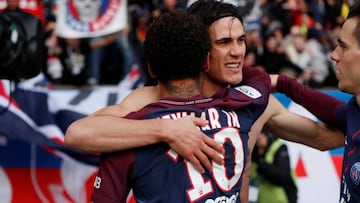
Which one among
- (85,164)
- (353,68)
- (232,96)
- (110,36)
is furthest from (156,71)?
→ (110,36)

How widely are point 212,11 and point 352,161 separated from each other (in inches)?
40.8

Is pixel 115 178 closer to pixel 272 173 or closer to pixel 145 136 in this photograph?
pixel 145 136

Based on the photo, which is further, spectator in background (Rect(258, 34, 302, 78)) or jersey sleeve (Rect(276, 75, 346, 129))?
spectator in background (Rect(258, 34, 302, 78))

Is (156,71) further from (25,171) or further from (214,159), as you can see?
(25,171)

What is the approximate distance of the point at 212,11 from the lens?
141 inches

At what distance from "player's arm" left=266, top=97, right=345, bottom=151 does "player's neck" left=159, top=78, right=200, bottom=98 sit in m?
1.01

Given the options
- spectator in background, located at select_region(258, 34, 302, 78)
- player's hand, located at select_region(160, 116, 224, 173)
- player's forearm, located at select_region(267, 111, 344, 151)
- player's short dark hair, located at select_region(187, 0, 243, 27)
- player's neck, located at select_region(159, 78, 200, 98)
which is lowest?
spectator in background, located at select_region(258, 34, 302, 78)

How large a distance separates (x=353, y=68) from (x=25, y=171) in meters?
3.34

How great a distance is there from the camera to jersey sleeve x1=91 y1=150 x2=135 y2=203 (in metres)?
2.89

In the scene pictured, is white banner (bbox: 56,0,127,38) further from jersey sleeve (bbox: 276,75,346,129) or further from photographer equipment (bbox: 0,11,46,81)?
jersey sleeve (bbox: 276,75,346,129)

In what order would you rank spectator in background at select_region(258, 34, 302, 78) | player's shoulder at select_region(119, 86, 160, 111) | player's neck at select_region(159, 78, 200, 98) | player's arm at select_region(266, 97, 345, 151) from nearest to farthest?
player's neck at select_region(159, 78, 200, 98), player's shoulder at select_region(119, 86, 160, 111), player's arm at select_region(266, 97, 345, 151), spectator in background at select_region(258, 34, 302, 78)

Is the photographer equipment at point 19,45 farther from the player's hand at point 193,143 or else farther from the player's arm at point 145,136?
the player's hand at point 193,143

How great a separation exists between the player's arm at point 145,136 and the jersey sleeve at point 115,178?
0.04m

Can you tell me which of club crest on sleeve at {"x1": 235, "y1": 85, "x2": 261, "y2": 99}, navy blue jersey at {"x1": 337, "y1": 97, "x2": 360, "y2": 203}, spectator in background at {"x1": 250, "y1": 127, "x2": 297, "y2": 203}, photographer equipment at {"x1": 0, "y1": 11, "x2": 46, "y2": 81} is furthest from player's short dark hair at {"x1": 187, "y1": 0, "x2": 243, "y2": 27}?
spectator in background at {"x1": 250, "y1": 127, "x2": 297, "y2": 203}
